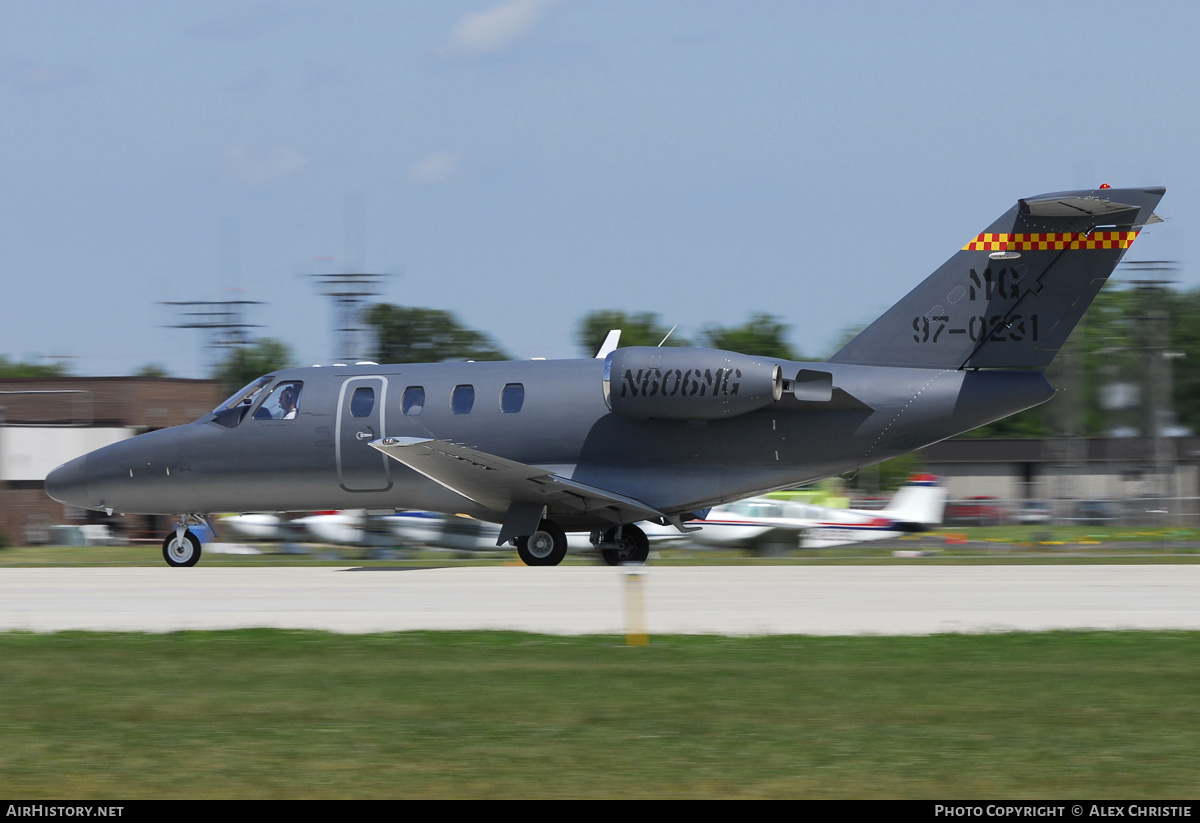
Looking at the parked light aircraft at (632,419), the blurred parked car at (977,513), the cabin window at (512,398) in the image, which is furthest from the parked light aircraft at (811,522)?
the blurred parked car at (977,513)

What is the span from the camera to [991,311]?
2047 cm

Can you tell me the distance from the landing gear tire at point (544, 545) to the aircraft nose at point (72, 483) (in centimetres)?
746

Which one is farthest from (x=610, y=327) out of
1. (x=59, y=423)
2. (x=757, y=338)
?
(x=59, y=423)

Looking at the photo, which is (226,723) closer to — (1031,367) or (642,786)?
(642,786)

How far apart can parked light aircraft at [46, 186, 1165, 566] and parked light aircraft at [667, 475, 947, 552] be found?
9.15 m

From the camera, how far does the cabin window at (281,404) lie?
2283 cm

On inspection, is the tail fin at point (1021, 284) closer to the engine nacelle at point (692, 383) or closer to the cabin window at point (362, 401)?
the engine nacelle at point (692, 383)

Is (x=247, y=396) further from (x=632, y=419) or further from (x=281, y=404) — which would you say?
(x=632, y=419)

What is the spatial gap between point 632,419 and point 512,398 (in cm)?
202

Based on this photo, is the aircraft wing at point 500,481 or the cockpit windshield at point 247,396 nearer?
the aircraft wing at point 500,481

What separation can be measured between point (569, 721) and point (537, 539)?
534 inches

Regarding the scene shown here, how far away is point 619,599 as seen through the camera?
15766 millimetres
